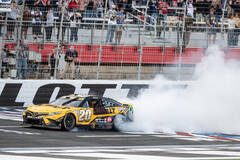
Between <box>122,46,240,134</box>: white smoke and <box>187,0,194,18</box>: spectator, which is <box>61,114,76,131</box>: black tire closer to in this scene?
<box>122,46,240,134</box>: white smoke

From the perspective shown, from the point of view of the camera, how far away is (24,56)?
1884cm

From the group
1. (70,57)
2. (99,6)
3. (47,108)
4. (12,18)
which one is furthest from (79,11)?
(47,108)

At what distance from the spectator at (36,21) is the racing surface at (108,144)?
4.65 metres

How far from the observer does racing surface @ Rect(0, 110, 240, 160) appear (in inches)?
361

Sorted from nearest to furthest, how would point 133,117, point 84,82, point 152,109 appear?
point 133,117 < point 152,109 < point 84,82

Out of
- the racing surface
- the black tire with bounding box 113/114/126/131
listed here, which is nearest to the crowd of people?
the racing surface

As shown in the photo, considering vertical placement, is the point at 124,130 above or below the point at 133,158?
below

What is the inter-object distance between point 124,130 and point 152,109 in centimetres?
211

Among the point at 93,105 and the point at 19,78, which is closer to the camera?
the point at 93,105

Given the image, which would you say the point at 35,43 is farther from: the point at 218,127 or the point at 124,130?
the point at 218,127

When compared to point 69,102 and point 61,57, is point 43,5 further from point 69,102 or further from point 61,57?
point 69,102

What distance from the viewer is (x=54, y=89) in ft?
65.0

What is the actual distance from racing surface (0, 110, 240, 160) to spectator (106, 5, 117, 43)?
6039 mm

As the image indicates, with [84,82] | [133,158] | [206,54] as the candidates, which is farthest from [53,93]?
[133,158]
